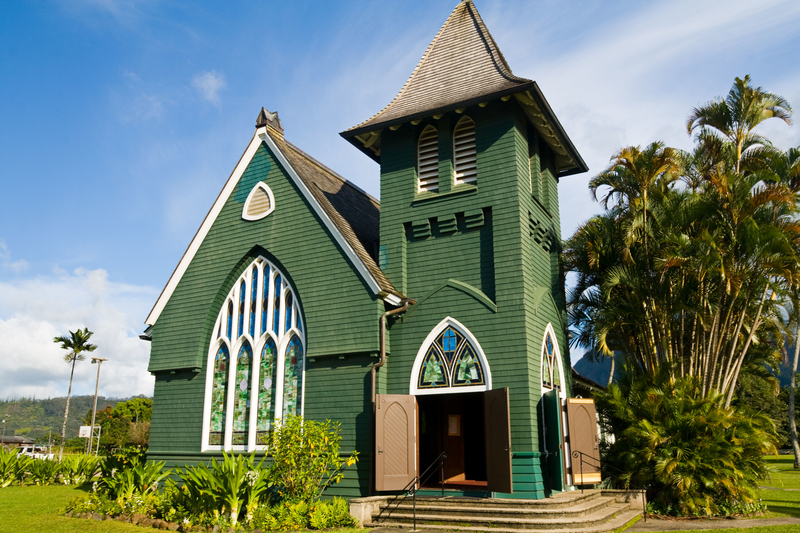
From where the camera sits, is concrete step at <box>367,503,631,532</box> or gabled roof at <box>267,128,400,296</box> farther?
gabled roof at <box>267,128,400,296</box>

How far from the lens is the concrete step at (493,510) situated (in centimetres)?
1159

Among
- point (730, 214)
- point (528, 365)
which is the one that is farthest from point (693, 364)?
point (528, 365)

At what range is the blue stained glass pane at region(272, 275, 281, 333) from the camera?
53.1 feet

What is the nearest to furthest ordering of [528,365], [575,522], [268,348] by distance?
[575,522] < [528,365] < [268,348]

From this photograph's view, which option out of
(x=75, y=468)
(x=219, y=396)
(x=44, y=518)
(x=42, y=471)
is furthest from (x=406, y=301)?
(x=42, y=471)

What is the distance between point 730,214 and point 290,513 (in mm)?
13314

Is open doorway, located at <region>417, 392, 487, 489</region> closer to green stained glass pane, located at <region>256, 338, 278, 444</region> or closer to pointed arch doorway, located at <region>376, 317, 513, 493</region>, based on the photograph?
pointed arch doorway, located at <region>376, 317, 513, 493</region>

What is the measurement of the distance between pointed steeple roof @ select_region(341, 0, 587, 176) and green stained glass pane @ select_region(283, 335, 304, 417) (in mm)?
5860

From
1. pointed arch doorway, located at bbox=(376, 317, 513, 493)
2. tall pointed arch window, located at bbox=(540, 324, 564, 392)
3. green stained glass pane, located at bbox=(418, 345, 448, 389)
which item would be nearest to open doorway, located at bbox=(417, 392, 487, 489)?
pointed arch doorway, located at bbox=(376, 317, 513, 493)

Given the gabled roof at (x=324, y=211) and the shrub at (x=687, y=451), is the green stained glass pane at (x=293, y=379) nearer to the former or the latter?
the gabled roof at (x=324, y=211)

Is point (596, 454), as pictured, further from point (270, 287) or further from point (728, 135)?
point (728, 135)

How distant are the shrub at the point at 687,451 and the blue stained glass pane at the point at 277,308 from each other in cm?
891

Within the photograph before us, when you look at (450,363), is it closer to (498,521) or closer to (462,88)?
(498,521)

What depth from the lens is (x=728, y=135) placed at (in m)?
19.3
